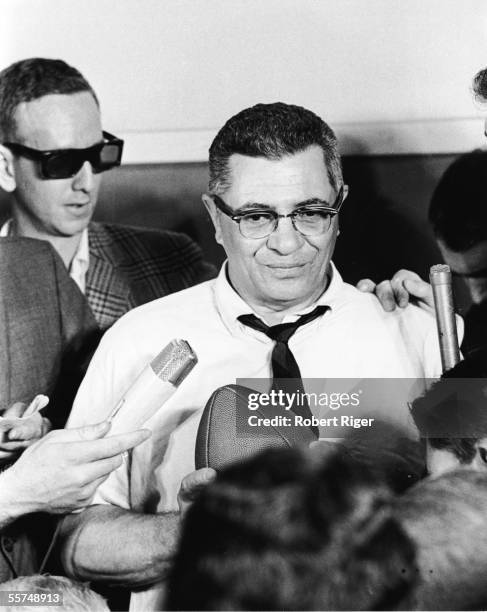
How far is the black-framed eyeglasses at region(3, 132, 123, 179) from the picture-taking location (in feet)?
3.41

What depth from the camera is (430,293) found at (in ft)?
3.21

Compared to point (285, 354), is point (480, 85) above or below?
above

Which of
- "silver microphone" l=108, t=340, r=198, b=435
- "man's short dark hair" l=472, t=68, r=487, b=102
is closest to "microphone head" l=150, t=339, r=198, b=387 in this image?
"silver microphone" l=108, t=340, r=198, b=435

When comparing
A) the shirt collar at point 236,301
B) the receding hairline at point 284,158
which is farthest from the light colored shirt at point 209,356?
the receding hairline at point 284,158

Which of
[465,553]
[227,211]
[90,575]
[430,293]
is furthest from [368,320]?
[90,575]

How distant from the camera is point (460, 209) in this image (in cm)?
103

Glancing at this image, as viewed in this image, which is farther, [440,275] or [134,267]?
[134,267]

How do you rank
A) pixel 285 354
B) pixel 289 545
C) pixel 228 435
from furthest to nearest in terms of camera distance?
pixel 285 354 < pixel 228 435 < pixel 289 545

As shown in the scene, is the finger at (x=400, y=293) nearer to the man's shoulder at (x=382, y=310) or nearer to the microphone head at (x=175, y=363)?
the man's shoulder at (x=382, y=310)

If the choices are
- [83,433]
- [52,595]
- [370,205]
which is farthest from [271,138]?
[52,595]

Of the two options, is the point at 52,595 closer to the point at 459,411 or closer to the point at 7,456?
the point at 7,456

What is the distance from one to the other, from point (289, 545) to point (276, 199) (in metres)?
0.41

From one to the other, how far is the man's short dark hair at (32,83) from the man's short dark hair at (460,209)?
1.40 feet

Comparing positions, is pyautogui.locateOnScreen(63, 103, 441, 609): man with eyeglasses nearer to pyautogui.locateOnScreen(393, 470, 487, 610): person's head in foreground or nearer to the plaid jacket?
the plaid jacket
